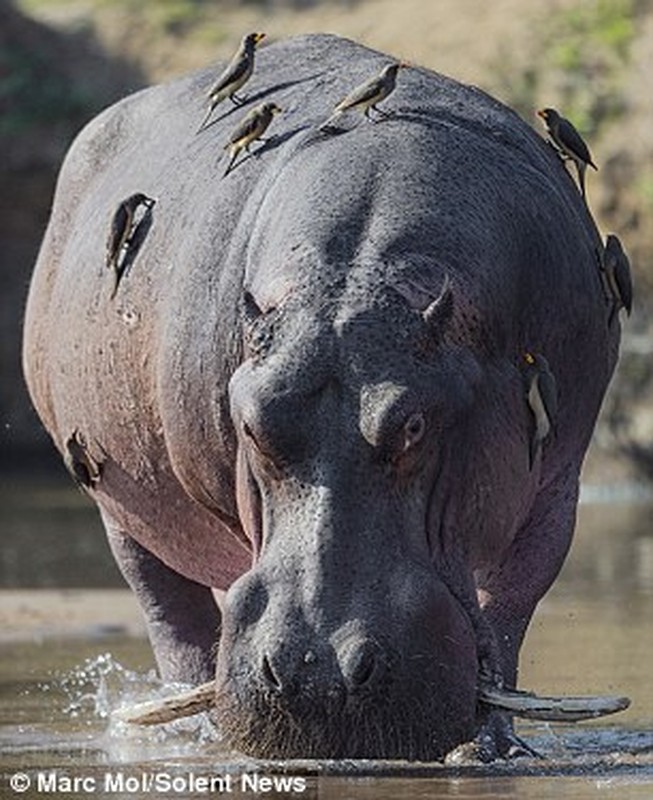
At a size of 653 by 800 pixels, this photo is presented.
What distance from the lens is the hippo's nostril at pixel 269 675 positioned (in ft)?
19.8

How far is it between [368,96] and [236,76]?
91 cm

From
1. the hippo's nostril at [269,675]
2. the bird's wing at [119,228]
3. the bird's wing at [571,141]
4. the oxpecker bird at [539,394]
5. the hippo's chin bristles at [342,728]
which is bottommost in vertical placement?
the hippo's chin bristles at [342,728]

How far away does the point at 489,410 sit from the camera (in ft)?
22.0

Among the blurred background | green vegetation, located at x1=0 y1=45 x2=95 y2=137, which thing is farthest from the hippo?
green vegetation, located at x1=0 y1=45 x2=95 y2=137

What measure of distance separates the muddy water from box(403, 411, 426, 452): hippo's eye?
716mm

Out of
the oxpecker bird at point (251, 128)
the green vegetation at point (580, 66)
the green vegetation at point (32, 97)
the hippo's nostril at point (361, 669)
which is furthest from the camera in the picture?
the green vegetation at point (32, 97)

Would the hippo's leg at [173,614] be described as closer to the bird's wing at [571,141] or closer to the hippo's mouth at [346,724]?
the bird's wing at [571,141]

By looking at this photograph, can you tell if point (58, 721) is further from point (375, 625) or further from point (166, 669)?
point (375, 625)

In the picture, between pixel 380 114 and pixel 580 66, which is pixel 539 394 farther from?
pixel 580 66

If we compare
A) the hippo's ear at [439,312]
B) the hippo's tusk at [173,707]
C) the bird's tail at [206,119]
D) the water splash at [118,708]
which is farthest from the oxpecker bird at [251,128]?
the hippo's tusk at [173,707]

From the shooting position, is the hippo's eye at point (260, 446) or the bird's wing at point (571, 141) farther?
the bird's wing at point (571, 141)

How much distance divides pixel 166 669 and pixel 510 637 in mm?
1798

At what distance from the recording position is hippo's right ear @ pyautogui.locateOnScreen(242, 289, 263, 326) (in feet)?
21.6

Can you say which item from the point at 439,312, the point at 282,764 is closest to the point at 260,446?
the point at 439,312
